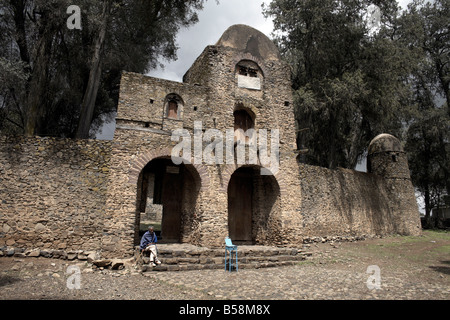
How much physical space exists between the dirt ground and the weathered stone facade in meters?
1.37

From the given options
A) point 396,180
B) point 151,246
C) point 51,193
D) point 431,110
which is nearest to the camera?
point 151,246

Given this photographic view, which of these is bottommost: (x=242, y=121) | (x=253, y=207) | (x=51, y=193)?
(x=253, y=207)

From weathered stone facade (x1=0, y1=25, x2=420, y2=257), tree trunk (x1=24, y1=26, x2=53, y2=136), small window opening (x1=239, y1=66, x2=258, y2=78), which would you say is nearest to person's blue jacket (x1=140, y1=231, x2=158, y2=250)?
weathered stone facade (x1=0, y1=25, x2=420, y2=257)

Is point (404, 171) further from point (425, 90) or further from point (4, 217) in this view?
point (4, 217)

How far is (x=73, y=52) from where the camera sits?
14.3 metres

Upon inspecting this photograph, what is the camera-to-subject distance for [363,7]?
1842 centimetres

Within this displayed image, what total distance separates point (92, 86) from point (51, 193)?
4922 mm

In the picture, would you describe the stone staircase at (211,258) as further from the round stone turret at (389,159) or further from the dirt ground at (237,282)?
the round stone turret at (389,159)

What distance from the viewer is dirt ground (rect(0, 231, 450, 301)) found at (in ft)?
19.3

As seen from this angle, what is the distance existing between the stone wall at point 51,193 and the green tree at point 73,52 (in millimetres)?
2522

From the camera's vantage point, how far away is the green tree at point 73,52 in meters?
11.9

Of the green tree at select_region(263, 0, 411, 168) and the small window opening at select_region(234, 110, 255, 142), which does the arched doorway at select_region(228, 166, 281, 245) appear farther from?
the green tree at select_region(263, 0, 411, 168)

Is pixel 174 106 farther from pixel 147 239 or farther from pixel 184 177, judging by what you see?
pixel 147 239

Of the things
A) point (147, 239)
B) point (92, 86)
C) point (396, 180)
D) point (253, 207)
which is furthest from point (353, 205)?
point (92, 86)
